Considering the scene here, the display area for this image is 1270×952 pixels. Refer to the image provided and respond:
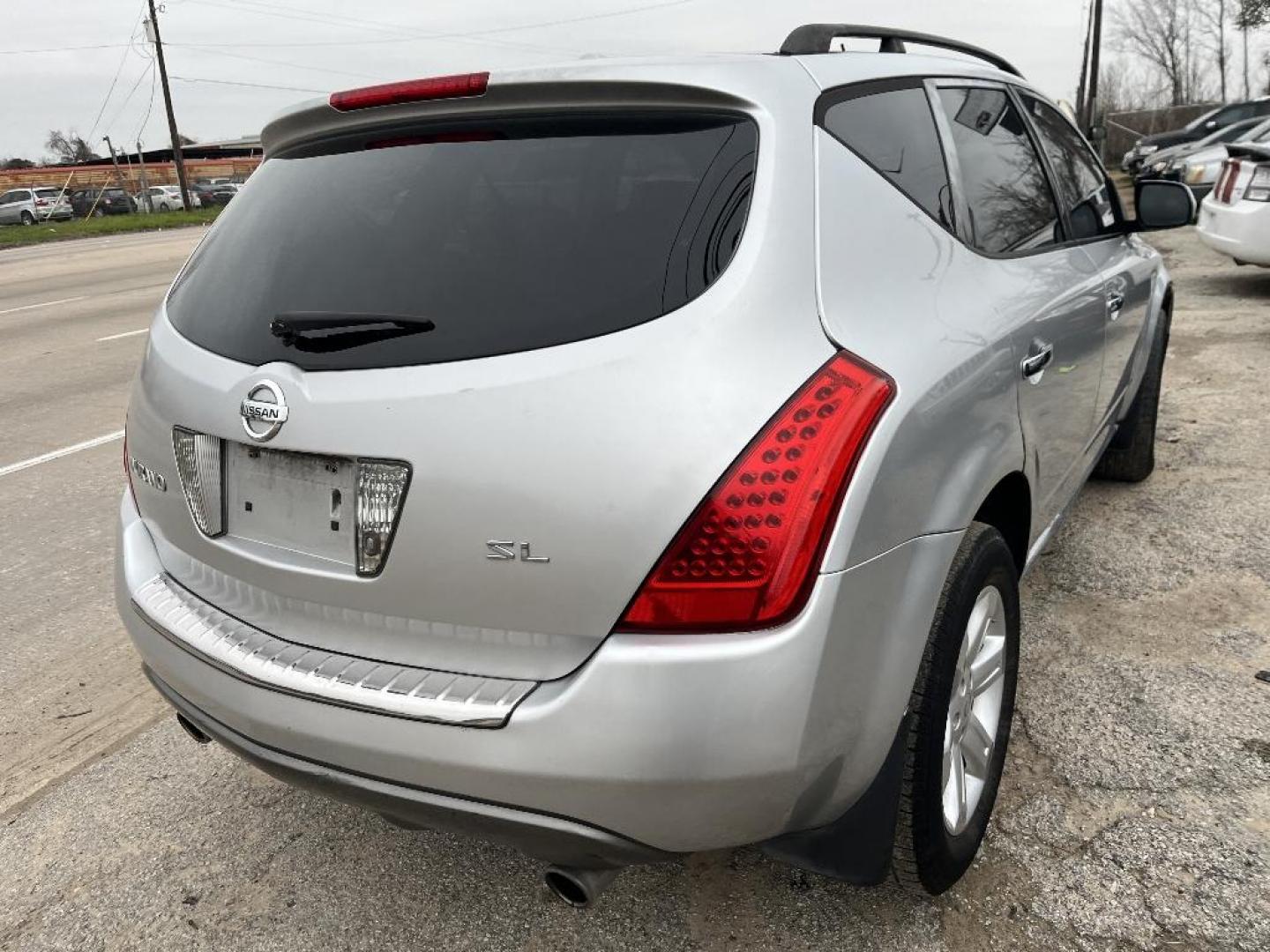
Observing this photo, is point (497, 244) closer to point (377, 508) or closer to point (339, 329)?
point (339, 329)

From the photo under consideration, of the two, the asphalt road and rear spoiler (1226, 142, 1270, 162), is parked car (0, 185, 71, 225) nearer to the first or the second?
rear spoiler (1226, 142, 1270, 162)

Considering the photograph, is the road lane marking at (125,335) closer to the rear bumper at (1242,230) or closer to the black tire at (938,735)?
the black tire at (938,735)

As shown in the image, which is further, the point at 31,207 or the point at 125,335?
the point at 31,207

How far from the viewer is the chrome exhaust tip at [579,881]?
70.9 inches

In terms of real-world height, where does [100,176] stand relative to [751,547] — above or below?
below

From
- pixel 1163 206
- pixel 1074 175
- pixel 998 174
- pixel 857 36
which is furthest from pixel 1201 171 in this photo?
pixel 857 36

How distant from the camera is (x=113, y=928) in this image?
2283 millimetres

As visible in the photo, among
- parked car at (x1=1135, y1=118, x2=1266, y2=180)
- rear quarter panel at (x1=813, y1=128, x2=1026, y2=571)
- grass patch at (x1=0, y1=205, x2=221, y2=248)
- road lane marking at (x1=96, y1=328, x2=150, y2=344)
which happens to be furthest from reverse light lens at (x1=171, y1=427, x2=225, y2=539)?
grass patch at (x1=0, y1=205, x2=221, y2=248)

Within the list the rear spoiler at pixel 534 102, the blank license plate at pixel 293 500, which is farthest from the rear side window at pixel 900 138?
the blank license plate at pixel 293 500

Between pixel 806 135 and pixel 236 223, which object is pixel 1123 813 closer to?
pixel 806 135

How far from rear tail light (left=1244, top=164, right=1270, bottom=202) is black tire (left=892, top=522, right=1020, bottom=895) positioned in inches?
319

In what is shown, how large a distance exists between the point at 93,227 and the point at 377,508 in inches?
1341

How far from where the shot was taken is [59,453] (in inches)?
241

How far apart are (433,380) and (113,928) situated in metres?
1.49
